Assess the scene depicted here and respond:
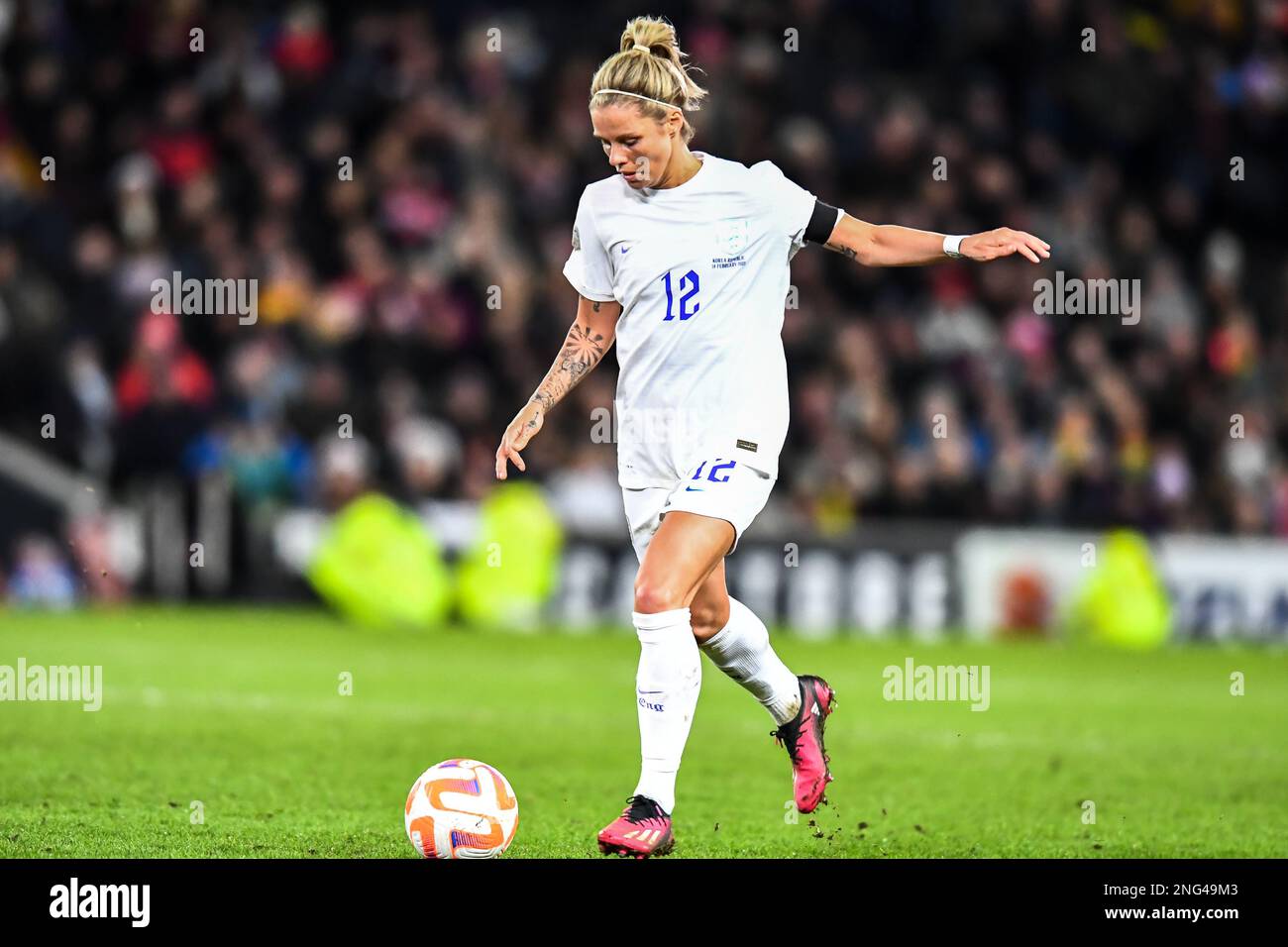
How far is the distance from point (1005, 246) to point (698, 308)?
1017 millimetres

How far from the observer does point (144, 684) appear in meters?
11.0

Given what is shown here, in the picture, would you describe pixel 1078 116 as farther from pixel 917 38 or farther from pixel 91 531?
pixel 91 531

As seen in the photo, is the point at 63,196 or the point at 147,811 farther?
the point at 63,196

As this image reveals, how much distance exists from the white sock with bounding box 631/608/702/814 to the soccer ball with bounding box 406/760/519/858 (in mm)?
443

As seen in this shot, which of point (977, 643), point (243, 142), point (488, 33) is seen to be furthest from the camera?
point (488, 33)

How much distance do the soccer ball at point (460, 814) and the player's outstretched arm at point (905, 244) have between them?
2.10 meters

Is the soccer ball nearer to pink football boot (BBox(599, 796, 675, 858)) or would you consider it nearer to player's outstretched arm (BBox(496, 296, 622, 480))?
pink football boot (BBox(599, 796, 675, 858))

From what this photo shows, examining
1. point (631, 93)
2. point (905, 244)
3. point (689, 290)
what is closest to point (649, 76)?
point (631, 93)

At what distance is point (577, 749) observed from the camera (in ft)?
30.0

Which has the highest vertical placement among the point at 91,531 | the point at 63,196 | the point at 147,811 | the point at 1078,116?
the point at 1078,116

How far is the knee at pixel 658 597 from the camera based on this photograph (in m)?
5.98

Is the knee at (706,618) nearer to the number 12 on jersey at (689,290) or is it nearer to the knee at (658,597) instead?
the knee at (658,597)
